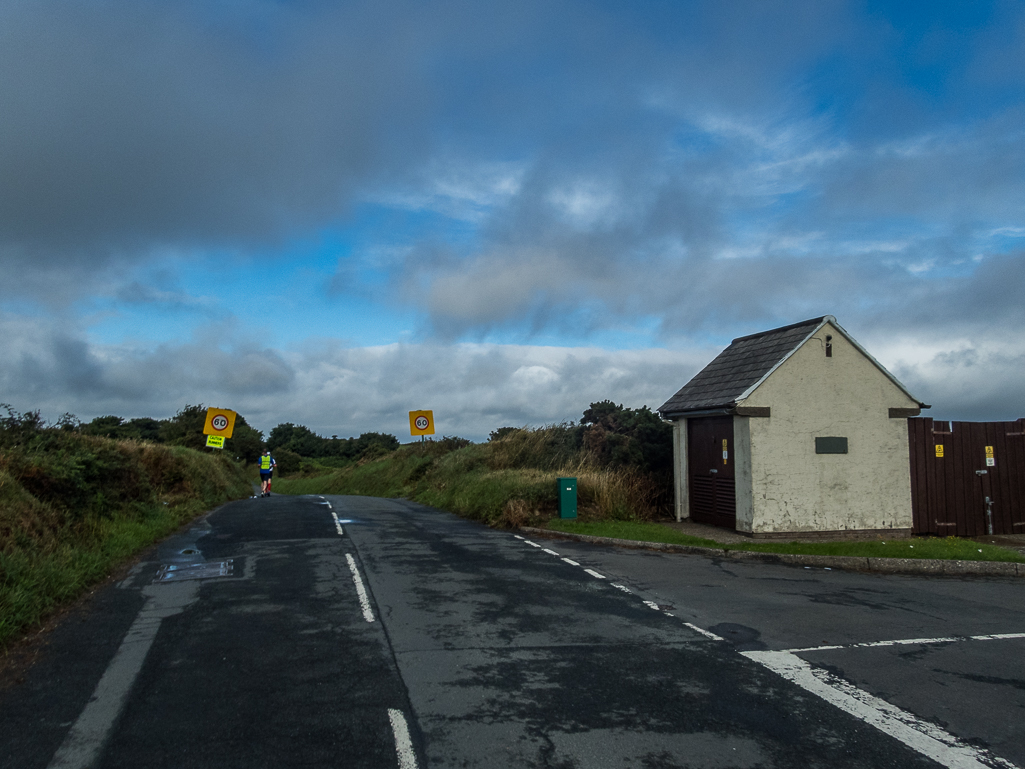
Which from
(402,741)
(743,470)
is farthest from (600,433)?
(402,741)

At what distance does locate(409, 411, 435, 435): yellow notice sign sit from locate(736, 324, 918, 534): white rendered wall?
19.1m

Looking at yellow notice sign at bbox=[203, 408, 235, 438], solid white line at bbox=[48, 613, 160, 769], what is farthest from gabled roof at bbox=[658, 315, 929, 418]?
yellow notice sign at bbox=[203, 408, 235, 438]

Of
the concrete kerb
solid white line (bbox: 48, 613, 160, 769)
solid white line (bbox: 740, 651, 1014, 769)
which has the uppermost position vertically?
solid white line (bbox: 48, 613, 160, 769)

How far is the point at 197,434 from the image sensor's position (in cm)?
4356

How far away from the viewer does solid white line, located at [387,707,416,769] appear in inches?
167

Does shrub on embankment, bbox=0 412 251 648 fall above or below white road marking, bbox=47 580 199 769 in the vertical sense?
above

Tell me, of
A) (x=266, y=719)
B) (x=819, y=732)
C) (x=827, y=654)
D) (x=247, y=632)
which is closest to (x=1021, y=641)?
(x=827, y=654)

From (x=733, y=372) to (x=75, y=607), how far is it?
42.3 ft

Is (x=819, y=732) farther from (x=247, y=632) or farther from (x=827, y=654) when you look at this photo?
(x=247, y=632)

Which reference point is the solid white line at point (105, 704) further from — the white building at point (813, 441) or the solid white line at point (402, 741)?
the white building at point (813, 441)

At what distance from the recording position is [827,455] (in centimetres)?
1437

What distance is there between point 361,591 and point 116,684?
3.54 meters

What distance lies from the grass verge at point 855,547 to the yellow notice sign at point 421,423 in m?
17.7

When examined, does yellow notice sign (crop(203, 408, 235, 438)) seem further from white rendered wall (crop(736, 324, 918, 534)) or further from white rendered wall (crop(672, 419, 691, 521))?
white rendered wall (crop(736, 324, 918, 534))
